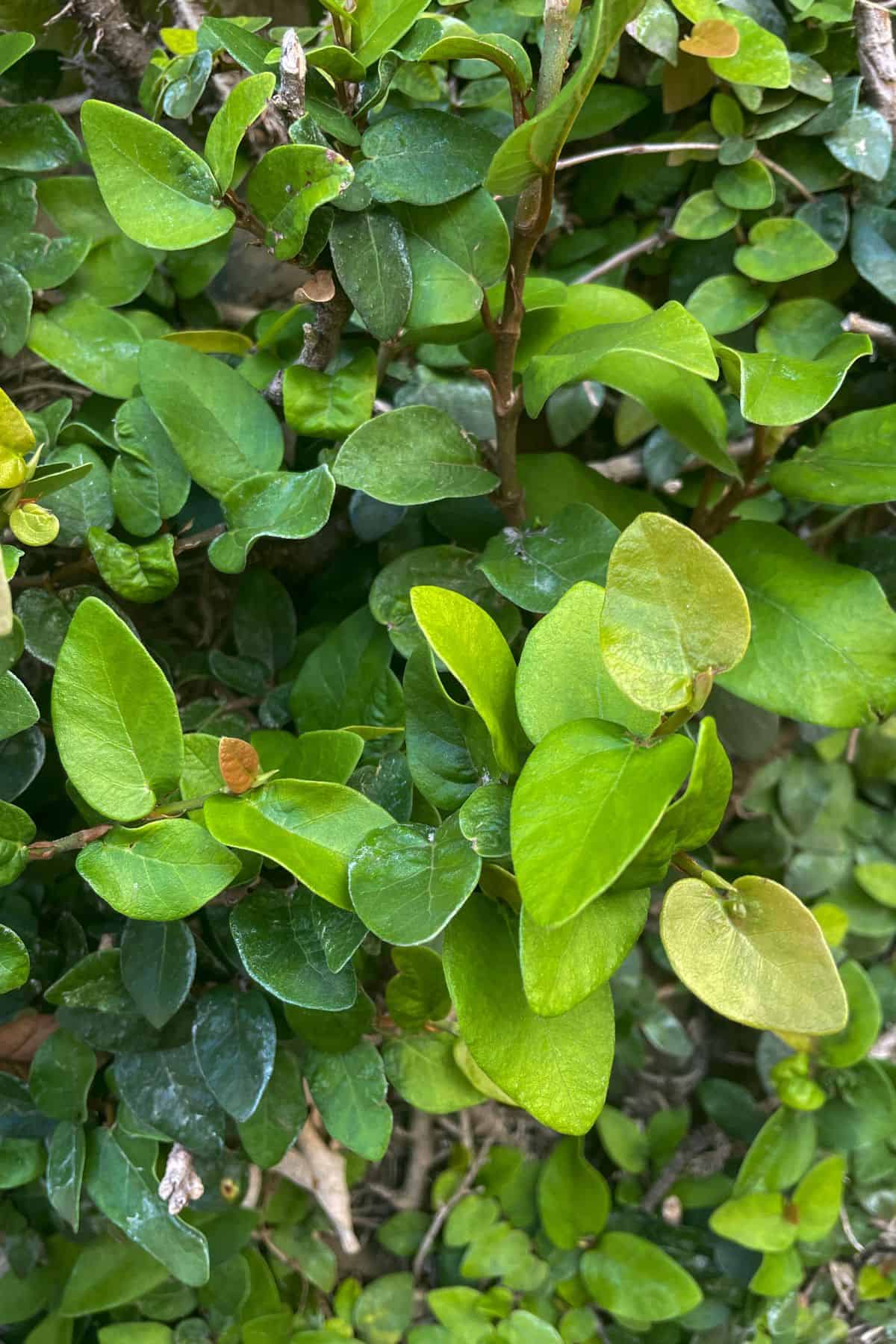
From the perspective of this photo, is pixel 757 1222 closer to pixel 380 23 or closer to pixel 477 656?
pixel 477 656

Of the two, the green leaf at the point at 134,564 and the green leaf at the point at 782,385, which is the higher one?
the green leaf at the point at 782,385

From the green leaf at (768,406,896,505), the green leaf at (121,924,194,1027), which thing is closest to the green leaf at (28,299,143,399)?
the green leaf at (121,924,194,1027)

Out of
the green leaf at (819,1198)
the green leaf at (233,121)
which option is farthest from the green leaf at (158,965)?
the green leaf at (819,1198)

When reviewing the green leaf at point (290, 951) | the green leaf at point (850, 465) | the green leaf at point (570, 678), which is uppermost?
the green leaf at point (850, 465)

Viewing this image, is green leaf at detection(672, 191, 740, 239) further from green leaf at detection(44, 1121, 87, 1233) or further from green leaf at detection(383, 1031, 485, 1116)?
green leaf at detection(44, 1121, 87, 1233)

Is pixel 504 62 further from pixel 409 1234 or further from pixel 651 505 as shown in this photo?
pixel 409 1234

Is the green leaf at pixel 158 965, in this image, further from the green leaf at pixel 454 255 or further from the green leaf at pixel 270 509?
the green leaf at pixel 454 255
